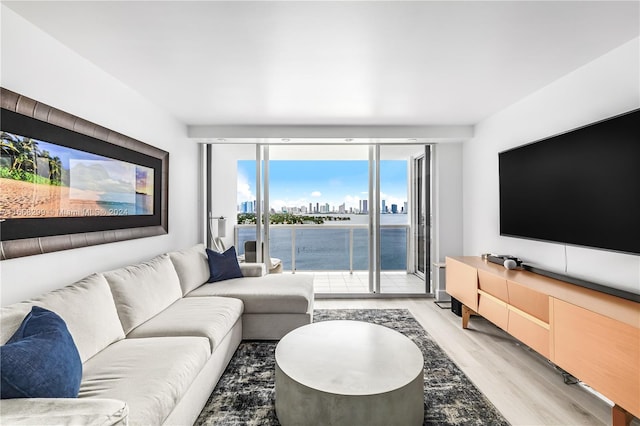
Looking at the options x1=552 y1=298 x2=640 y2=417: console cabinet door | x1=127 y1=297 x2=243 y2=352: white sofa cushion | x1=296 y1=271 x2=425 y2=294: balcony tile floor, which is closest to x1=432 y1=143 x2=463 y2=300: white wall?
x1=296 y1=271 x2=425 y2=294: balcony tile floor

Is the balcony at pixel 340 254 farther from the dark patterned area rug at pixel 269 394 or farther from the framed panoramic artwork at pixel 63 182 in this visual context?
the framed panoramic artwork at pixel 63 182

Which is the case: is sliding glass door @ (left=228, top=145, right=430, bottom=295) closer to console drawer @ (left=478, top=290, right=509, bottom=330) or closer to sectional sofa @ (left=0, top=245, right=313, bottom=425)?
sectional sofa @ (left=0, top=245, right=313, bottom=425)

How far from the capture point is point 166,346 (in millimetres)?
2008

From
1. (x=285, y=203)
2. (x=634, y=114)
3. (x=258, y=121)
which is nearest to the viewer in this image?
(x=634, y=114)

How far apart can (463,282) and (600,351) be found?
1740 millimetres

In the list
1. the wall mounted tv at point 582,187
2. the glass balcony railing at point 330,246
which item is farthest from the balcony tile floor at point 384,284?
the wall mounted tv at point 582,187

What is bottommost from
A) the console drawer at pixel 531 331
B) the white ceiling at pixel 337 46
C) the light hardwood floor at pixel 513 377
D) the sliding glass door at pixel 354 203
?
the light hardwood floor at pixel 513 377

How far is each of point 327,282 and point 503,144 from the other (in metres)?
3.24

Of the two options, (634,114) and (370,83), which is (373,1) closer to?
(370,83)

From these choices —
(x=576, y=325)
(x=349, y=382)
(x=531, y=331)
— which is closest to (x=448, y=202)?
(x=531, y=331)

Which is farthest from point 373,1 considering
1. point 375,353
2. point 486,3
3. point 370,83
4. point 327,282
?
point 327,282

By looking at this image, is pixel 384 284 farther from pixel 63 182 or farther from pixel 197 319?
pixel 63 182

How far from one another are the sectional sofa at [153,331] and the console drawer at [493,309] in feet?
5.80

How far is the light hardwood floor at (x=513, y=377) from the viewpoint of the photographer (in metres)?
2.08
